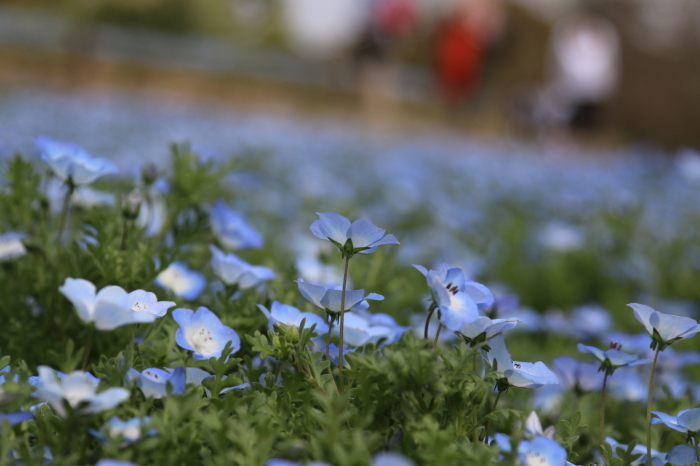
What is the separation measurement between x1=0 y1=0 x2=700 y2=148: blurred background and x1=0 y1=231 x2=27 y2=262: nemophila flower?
310 cm

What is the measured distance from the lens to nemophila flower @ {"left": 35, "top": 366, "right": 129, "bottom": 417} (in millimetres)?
766

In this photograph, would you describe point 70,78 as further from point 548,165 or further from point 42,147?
point 42,147

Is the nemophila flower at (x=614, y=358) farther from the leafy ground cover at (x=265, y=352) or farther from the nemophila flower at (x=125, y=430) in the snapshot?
the nemophila flower at (x=125, y=430)

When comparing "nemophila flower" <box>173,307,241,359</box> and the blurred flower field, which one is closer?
the blurred flower field

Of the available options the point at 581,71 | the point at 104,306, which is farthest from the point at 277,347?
the point at 581,71

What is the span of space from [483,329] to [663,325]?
30 centimetres

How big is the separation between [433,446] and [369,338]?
1.12ft

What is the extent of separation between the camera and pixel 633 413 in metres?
1.60

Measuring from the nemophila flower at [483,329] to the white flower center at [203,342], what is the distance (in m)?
0.42

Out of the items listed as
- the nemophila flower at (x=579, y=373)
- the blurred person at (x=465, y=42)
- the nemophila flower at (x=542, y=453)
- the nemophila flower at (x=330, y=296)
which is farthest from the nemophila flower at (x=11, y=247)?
the blurred person at (x=465, y=42)

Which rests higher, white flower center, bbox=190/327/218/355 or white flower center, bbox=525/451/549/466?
white flower center, bbox=190/327/218/355

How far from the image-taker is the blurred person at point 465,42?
10.1 metres

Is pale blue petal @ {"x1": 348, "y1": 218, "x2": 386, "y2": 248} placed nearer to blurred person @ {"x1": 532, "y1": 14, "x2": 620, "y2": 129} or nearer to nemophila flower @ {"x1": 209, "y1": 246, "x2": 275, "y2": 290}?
nemophila flower @ {"x1": 209, "y1": 246, "x2": 275, "y2": 290}

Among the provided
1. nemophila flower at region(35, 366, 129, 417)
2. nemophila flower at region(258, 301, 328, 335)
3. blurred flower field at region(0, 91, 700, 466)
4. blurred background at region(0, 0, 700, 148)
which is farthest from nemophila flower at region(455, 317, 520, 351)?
blurred background at region(0, 0, 700, 148)
